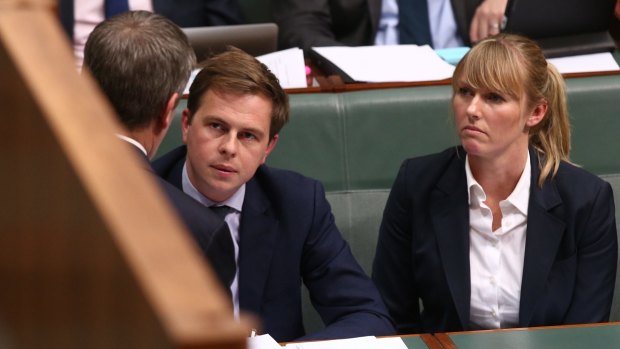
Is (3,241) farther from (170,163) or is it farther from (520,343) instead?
(170,163)

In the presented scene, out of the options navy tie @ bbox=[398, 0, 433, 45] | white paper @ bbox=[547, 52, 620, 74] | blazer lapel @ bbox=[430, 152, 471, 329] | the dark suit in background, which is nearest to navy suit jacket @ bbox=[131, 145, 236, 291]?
blazer lapel @ bbox=[430, 152, 471, 329]

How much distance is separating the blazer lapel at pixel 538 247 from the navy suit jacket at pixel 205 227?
2.63 ft

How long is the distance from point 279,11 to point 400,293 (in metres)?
1.24

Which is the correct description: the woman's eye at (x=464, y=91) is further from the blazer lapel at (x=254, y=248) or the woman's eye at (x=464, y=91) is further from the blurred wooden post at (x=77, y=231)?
the blurred wooden post at (x=77, y=231)

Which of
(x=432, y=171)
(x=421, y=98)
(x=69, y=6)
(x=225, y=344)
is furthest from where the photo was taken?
(x=69, y=6)

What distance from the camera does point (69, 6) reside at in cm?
282

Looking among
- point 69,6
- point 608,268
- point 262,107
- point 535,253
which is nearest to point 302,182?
point 262,107

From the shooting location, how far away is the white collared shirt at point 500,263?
80.3 inches

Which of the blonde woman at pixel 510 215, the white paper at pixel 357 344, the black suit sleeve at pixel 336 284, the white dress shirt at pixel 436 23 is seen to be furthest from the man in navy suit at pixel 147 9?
the white paper at pixel 357 344

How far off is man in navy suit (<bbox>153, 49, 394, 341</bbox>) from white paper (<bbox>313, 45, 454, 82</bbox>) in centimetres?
59

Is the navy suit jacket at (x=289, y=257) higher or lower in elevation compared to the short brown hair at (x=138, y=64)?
lower

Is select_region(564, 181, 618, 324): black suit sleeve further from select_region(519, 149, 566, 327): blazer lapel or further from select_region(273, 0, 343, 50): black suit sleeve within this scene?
select_region(273, 0, 343, 50): black suit sleeve

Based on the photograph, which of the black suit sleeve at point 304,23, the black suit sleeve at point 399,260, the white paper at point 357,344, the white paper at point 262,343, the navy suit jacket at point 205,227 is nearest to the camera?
the navy suit jacket at point 205,227

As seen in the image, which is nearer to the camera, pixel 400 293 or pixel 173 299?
pixel 173 299
